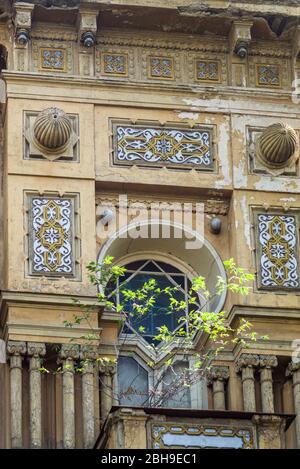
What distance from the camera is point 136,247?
92.9 feet

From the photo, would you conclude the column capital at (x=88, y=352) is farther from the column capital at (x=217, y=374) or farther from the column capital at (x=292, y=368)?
the column capital at (x=292, y=368)

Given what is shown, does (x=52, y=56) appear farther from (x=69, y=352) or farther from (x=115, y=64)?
(x=69, y=352)

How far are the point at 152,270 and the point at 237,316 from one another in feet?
5.37

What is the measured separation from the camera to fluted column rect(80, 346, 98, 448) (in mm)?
26266

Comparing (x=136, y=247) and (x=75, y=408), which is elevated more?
(x=136, y=247)

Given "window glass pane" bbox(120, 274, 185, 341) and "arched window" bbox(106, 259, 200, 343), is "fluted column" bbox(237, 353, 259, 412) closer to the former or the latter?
"arched window" bbox(106, 259, 200, 343)

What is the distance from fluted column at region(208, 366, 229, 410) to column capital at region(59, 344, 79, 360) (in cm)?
173

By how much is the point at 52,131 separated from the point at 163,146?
58.6 inches

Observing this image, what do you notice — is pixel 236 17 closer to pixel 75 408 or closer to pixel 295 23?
pixel 295 23

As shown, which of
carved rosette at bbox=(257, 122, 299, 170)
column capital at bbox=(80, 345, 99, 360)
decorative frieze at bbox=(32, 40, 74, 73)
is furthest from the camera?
decorative frieze at bbox=(32, 40, 74, 73)

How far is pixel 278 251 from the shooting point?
2795cm

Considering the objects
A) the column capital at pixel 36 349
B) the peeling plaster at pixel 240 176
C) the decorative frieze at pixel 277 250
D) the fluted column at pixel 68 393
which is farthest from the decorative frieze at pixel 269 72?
the column capital at pixel 36 349

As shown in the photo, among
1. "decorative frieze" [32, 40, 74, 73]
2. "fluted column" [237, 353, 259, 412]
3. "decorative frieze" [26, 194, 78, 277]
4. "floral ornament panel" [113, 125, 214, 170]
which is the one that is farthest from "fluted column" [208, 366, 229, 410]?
"decorative frieze" [32, 40, 74, 73]

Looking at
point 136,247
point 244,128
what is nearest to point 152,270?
point 136,247
